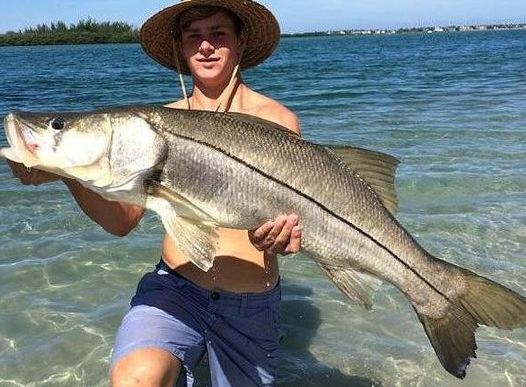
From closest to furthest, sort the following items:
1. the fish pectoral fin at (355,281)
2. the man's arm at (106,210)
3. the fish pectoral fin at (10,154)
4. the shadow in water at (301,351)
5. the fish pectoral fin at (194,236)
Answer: the fish pectoral fin at (10,154)
the fish pectoral fin at (194,236)
the fish pectoral fin at (355,281)
the man's arm at (106,210)
the shadow in water at (301,351)

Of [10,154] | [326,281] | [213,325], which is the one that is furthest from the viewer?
[326,281]

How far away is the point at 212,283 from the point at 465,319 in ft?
4.38

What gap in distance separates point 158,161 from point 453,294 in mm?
1495

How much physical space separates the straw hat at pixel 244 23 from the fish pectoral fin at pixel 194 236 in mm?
1325

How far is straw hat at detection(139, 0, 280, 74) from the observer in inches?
149

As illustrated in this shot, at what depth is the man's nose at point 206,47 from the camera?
3.73 meters

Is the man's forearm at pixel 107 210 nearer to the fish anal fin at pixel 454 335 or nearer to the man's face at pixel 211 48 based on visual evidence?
the man's face at pixel 211 48

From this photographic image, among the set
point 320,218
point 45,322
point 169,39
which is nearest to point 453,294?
point 320,218

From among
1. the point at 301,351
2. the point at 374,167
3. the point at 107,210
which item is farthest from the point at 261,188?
the point at 301,351

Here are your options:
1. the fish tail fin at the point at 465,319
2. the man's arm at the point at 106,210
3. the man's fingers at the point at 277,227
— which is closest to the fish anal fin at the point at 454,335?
the fish tail fin at the point at 465,319

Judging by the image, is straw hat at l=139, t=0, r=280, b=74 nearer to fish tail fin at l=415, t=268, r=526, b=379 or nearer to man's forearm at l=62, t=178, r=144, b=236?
man's forearm at l=62, t=178, r=144, b=236

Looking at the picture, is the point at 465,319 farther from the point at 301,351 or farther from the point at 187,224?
the point at 301,351

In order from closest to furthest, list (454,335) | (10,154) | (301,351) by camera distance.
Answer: (10,154)
(454,335)
(301,351)

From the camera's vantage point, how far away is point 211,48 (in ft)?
12.3
